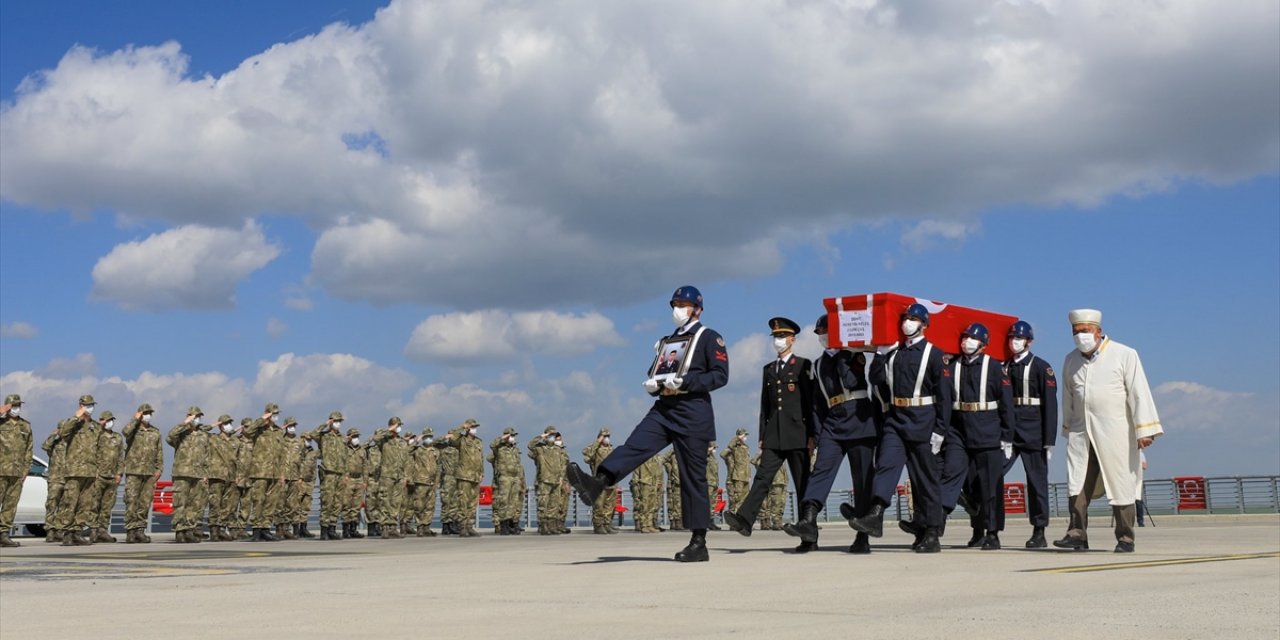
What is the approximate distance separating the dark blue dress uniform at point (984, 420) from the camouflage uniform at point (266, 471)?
41.1 feet

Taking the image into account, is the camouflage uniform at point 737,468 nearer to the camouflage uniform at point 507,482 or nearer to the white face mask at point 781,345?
the camouflage uniform at point 507,482

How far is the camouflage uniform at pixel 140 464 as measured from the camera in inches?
791

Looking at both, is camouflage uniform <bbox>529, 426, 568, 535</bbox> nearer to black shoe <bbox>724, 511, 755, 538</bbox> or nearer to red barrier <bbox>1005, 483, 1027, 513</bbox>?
black shoe <bbox>724, 511, 755, 538</bbox>

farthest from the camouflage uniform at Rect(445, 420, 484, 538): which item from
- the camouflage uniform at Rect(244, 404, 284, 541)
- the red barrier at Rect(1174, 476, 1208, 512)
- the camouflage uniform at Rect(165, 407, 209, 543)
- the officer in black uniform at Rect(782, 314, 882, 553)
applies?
the red barrier at Rect(1174, 476, 1208, 512)

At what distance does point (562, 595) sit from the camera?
703 centimetres

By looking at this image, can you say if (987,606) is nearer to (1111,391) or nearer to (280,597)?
(280,597)

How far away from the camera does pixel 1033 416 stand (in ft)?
41.4

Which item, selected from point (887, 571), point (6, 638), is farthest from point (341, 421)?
point (6, 638)

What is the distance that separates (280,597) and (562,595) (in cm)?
150

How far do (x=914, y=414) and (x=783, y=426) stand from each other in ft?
3.47

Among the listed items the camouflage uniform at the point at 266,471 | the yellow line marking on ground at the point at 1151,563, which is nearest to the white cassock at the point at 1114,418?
the yellow line marking on ground at the point at 1151,563

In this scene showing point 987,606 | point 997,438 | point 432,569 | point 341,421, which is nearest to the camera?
point 987,606

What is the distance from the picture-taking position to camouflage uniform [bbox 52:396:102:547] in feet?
62.8

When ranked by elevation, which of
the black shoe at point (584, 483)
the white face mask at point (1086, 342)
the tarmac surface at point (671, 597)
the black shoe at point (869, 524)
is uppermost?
the white face mask at point (1086, 342)
